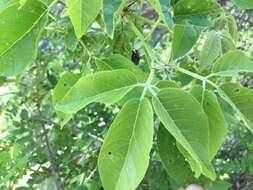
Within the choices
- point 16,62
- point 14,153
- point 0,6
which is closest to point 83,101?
point 16,62

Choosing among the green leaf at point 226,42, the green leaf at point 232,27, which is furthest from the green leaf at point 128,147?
the green leaf at point 232,27

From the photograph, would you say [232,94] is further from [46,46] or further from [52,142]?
[46,46]

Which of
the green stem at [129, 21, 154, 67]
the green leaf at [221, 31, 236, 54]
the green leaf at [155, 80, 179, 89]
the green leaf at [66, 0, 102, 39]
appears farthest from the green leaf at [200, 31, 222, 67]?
the green leaf at [66, 0, 102, 39]

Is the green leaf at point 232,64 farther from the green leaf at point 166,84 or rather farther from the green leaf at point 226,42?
the green leaf at point 226,42

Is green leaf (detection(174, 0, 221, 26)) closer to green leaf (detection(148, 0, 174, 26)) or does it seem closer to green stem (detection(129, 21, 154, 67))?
green stem (detection(129, 21, 154, 67))

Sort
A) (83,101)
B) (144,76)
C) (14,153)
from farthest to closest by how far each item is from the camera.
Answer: (14,153)
(144,76)
(83,101)

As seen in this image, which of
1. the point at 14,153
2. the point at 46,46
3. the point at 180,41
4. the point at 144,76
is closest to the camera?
the point at 144,76

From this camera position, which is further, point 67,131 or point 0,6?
point 67,131

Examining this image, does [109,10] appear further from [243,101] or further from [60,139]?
[60,139]
